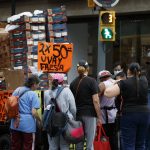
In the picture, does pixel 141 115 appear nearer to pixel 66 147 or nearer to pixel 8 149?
pixel 66 147

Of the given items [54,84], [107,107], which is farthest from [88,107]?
[107,107]

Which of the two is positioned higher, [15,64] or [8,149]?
[15,64]

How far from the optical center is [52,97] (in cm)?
857

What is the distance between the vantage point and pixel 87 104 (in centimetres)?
892

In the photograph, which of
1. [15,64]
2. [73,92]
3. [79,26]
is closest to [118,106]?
[73,92]

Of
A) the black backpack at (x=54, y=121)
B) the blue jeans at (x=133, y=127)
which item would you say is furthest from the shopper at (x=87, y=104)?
the blue jeans at (x=133, y=127)

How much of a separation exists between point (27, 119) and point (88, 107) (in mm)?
1124

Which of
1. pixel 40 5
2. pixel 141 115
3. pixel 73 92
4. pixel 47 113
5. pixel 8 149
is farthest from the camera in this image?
pixel 40 5

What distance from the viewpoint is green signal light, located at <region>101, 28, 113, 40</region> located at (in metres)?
10.2

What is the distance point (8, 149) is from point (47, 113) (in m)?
1.91

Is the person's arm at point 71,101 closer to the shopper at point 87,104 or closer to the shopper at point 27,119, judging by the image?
the shopper at point 87,104

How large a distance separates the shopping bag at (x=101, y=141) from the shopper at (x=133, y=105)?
1.51m

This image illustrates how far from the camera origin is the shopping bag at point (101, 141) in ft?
31.1

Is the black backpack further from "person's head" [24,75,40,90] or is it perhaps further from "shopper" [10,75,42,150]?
"person's head" [24,75,40,90]
